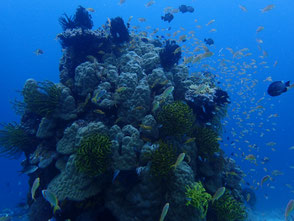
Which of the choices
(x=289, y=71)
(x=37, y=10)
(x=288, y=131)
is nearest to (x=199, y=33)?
(x=289, y=71)

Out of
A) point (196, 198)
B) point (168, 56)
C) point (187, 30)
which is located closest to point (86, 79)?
point (168, 56)

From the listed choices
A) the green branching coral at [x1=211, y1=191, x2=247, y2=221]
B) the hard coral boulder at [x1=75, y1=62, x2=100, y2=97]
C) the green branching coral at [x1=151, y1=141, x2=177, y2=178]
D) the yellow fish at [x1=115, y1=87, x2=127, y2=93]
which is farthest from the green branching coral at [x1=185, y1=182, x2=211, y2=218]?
the hard coral boulder at [x1=75, y1=62, x2=100, y2=97]

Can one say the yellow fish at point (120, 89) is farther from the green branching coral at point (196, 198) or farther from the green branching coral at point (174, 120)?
the green branching coral at point (196, 198)

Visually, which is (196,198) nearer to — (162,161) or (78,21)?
(162,161)

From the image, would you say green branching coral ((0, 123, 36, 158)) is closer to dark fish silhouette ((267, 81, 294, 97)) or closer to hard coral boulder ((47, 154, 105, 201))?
hard coral boulder ((47, 154, 105, 201))

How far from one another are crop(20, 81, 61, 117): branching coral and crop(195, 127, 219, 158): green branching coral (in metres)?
5.35

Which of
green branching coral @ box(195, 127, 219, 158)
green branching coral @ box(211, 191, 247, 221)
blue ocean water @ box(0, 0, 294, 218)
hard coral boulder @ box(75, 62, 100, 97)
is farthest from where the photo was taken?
blue ocean water @ box(0, 0, 294, 218)

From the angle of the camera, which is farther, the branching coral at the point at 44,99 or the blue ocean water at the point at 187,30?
the blue ocean water at the point at 187,30

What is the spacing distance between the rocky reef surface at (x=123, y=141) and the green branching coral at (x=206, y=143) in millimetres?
34

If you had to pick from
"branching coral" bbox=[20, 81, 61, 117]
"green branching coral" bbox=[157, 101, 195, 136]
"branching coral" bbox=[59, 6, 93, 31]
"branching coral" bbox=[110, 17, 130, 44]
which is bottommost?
"branching coral" bbox=[20, 81, 61, 117]

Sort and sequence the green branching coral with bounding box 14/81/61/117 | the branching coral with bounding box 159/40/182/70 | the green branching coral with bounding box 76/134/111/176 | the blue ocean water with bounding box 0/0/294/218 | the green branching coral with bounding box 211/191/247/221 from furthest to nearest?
the blue ocean water with bounding box 0/0/294/218 < the branching coral with bounding box 159/40/182/70 < the green branching coral with bounding box 14/81/61/117 < the green branching coral with bounding box 211/191/247/221 < the green branching coral with bounding box 76/134/111/176

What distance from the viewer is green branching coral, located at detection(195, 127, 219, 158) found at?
6.09 m

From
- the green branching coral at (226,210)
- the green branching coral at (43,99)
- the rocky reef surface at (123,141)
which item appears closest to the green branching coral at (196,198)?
the rocky reef surface at (123,141)

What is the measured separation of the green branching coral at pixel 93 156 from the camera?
464 cm
